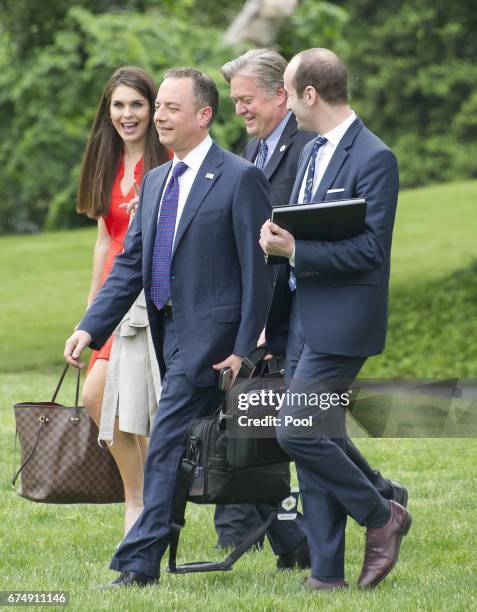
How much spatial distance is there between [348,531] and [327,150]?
234 centimetres

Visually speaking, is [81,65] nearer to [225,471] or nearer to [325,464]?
[225,471]

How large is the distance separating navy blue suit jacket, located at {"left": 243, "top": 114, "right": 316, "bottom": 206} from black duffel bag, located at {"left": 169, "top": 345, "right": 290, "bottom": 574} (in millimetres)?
943

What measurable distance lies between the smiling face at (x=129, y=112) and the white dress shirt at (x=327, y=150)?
1.30 m

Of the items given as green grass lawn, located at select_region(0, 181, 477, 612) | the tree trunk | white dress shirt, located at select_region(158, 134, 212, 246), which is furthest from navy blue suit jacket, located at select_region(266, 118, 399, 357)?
the tree trunk

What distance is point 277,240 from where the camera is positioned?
530 centimetres

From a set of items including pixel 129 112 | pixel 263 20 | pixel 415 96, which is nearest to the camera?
pixel 129 112

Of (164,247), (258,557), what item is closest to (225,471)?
(164,247)

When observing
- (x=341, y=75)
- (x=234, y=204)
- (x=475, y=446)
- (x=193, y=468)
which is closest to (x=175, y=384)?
(x=193, y=468)

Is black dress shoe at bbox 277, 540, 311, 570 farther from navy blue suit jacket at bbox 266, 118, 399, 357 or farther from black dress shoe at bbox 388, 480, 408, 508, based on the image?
navy blue suit jacket at bbox 266, 118, 399, 357

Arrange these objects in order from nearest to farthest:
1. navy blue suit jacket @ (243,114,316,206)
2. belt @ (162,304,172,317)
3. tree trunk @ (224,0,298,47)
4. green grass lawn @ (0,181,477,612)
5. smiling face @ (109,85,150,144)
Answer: green grass lawn @ (0,181,477,612) → belt @ (162,304,172,317) → navy blue suit jacket @ (243,114,316,206) → smiling face @ (109,85,150,144) → tree trunk @ (224,0,298,47)

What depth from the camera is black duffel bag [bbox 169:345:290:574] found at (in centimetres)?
561

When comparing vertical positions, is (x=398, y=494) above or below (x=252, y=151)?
below

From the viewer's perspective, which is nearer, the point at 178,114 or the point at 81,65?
the point at 178,114

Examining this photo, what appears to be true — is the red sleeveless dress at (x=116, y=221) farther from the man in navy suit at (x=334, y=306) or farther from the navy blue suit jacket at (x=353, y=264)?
the navy blue suit jacket at (x=353, y=264)
